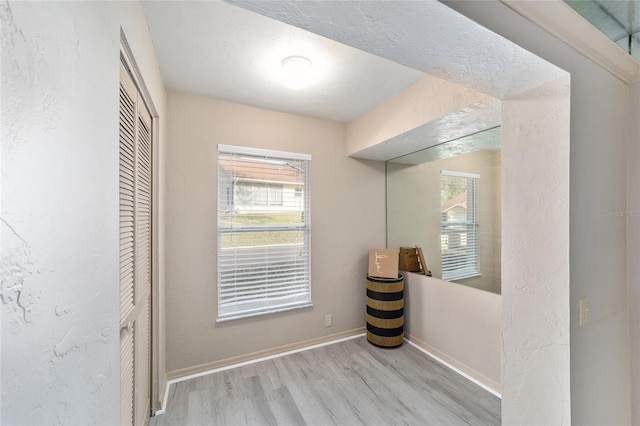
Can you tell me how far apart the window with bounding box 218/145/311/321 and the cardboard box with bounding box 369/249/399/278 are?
750 mm

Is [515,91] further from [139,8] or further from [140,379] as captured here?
[140,379]

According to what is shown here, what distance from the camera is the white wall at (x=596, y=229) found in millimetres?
1073

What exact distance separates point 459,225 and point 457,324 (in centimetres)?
92

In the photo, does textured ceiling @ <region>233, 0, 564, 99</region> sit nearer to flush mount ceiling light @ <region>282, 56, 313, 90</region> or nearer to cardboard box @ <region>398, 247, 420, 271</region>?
flush mount ceiling light @ <region>282, 56, 313, 90</region>

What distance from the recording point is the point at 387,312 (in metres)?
2.64

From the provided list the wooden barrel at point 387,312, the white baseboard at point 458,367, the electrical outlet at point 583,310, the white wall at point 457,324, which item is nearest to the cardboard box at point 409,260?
the white wall at point 457,324

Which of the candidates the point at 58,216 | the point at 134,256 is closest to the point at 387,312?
the point at 134,256

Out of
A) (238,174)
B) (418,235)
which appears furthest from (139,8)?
(418,235)

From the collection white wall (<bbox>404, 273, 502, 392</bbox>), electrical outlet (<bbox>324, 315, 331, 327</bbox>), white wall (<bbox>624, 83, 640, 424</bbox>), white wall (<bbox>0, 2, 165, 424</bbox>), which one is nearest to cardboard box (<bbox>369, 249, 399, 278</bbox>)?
white wall (<bbox>404, 273, 502, 392</bbox>)

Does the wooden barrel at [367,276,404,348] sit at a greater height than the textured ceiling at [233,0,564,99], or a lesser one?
lesser

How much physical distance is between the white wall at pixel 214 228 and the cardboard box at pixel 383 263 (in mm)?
127

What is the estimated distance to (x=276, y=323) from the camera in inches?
99.7

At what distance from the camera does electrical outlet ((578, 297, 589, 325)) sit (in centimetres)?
111

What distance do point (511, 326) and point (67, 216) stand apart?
1.70 m
